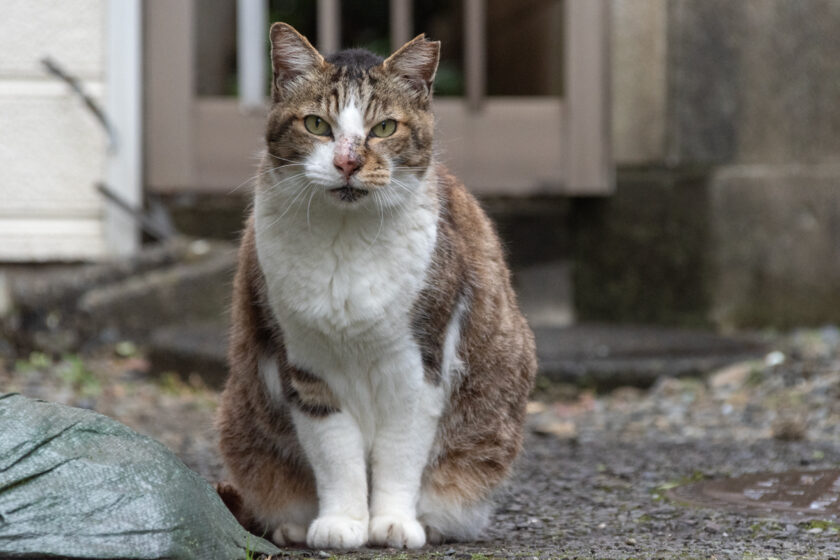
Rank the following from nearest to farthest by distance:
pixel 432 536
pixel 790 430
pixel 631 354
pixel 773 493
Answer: pixel 432 536 < pixel 773 493 < pixel 790 430 < pixel 631 354

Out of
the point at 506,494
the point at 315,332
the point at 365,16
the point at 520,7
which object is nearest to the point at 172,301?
the point at 365,16

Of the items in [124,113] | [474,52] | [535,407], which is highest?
[474,52]

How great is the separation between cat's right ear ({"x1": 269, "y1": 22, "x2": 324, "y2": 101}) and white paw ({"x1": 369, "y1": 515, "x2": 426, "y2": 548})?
1227mm

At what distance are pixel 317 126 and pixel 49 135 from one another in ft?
16.5

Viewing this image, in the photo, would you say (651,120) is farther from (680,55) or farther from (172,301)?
(172,301)

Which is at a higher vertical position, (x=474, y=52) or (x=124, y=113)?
(x=474, y=52)

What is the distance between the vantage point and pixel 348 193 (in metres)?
3.06

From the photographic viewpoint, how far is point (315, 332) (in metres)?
3.09

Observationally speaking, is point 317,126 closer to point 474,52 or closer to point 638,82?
point 474,52

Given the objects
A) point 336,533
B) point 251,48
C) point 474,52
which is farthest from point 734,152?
point 336,533

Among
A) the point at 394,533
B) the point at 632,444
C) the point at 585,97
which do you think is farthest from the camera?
the point at 585,97

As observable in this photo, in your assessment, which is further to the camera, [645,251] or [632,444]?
[645,251]

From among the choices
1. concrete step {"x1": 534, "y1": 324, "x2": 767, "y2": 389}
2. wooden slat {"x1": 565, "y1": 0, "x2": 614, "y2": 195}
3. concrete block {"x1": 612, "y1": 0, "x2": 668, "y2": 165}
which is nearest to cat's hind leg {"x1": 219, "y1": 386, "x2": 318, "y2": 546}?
concrete step {"x1": 534, "y1": 324, "x2": 767, "y2": 389}

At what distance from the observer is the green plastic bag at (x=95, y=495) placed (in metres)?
2.47
